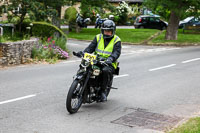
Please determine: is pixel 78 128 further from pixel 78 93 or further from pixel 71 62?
pixel 71 62

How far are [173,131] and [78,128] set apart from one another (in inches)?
62.0

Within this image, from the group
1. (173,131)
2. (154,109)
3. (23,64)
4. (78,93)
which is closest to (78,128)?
(78,93)

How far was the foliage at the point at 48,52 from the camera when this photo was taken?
16.3m

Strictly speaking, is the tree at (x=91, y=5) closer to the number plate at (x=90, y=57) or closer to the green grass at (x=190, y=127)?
the number plate at (x=90, y=57)

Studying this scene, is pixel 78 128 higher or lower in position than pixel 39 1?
lower

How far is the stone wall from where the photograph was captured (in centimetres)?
1456

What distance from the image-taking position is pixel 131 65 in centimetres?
1555

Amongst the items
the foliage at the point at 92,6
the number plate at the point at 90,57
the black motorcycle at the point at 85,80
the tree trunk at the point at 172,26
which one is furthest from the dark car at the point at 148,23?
the number plate at the point at 90,57

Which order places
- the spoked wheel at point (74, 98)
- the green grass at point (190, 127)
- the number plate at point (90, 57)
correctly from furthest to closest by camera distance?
the number plate at point (90, 57), the spoked wheel at point (74, 98), the green grass at point (190, 127)

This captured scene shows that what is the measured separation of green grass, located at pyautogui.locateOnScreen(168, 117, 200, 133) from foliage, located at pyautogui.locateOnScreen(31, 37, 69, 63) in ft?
32.7

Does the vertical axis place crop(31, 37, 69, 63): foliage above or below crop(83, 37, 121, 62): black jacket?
below

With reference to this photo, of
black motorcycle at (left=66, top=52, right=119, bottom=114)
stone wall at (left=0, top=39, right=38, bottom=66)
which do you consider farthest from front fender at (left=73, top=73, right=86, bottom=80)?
stone wall at (left=0, top=39, right=38, bottom=66)

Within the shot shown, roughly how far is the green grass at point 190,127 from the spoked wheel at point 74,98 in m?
2.02

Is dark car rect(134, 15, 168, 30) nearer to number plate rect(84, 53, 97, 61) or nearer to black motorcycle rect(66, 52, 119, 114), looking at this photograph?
black motorcycle rect(66, 52, 119, 114)
